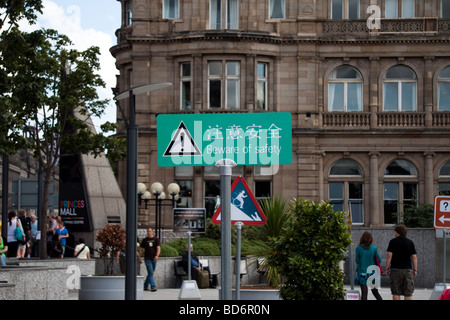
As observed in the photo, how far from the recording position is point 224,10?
4800 cm

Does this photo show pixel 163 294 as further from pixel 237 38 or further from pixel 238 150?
pixel 237 38

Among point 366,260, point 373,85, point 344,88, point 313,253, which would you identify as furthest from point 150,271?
point 373,85

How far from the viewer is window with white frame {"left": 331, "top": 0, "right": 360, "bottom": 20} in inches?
1919

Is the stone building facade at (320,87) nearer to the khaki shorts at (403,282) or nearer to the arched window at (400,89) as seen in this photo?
the arched window at (400,89)

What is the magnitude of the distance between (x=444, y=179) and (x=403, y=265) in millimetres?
29850

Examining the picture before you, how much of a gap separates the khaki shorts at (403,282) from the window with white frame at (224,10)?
101ft

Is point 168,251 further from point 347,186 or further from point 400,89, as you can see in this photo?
point 400,89

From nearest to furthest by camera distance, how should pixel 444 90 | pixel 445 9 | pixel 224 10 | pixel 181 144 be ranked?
pixel 181 144
pixel 224 10
pixel 444 90
pixel 445 9

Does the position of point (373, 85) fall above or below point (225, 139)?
above

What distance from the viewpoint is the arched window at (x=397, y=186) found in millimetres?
47719

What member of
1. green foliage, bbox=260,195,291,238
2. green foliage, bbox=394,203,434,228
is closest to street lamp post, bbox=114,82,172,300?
green foliage, bbox=260,195,291,238

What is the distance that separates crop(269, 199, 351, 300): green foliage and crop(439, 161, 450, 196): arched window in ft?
108

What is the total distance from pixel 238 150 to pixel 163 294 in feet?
51.2
